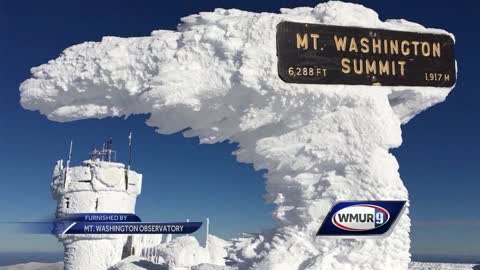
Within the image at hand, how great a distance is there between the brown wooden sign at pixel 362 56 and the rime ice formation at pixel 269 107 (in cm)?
18

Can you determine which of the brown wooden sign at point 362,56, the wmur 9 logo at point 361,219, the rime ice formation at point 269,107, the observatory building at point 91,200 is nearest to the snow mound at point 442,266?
the rime ice formation at point 269,107

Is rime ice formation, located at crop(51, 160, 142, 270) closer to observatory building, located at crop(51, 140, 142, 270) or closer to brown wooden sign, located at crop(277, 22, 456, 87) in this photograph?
observatory building, located at crop(51, 140, 142, 270)

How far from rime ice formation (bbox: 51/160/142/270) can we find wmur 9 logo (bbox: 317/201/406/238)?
11.4m

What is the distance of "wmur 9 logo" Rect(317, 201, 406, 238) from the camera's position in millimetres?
9766

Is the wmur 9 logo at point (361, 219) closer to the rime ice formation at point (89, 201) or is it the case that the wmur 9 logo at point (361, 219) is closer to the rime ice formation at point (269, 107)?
the rime ice formation at point (269, 107)

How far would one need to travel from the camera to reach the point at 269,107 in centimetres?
1034

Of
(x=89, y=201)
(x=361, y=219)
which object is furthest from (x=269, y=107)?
(x=89, y=201)

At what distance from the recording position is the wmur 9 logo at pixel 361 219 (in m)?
9.77

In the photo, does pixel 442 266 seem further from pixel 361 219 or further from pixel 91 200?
pixel 91 200

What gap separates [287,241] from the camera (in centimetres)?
1022

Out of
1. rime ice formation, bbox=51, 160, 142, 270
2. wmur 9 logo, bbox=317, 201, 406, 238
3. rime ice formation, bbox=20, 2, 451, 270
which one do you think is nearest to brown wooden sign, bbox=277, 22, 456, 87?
rime ice formation, bbox=20, 2, 451, 270

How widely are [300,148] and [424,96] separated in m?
2.90

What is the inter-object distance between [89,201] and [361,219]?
39.5 ft

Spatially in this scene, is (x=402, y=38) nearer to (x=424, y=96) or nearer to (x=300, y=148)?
(x=424, y=96)
